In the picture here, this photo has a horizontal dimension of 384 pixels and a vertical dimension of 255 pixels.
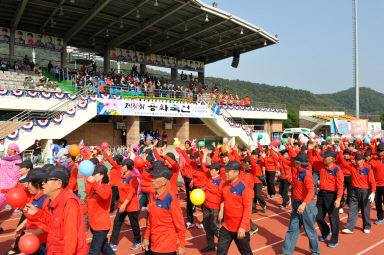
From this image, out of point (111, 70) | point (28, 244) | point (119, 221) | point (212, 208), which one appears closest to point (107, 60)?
point (111, 70)

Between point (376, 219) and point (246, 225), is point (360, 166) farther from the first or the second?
point (246, 225)

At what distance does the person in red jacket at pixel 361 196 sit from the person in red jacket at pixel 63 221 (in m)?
6.05

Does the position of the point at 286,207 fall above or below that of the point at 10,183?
below

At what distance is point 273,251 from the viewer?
5.48 m

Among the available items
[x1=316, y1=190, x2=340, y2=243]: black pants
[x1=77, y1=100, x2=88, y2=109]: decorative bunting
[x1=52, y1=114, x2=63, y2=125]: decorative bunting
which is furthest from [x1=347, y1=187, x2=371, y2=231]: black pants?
[x1=77, y1=100, x2=88, y2=109]: decorative bunting

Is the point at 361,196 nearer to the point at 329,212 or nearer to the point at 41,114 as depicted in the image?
the point at 329,212

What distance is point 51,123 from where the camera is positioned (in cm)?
1550

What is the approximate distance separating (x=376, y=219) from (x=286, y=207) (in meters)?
2.34

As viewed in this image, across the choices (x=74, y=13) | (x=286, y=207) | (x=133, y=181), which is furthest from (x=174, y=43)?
(x=133, y=181)

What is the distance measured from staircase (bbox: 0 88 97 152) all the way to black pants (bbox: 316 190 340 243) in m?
13.8

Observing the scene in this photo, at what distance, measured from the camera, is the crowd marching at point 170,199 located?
2.96 meters

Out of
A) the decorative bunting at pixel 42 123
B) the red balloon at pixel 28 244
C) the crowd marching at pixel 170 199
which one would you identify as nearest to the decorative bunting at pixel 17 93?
the decorative bunting at pixel 42 123

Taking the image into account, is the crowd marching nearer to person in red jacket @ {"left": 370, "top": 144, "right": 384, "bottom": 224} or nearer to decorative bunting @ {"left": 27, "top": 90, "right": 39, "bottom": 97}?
person in red jacket @ {"left": 370, "top": 144, "right": 384, "bottom": 224}

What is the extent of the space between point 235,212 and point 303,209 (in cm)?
146
